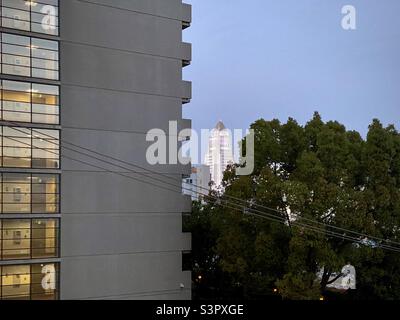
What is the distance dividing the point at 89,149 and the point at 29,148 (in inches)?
62.6

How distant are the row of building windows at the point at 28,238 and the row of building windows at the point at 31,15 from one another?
16.9 feet

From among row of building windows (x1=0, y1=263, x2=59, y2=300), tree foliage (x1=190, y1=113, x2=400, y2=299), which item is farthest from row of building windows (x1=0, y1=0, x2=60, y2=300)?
tree foliage (x1=190, y1=113, x2=400, y2=299)

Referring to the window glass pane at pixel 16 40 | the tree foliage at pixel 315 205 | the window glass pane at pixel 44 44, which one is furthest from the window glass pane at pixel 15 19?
the tree foliage at pixel 315 205

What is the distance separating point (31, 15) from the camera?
41.4 ft

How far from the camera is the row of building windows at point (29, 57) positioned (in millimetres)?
12328

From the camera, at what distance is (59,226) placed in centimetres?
1275

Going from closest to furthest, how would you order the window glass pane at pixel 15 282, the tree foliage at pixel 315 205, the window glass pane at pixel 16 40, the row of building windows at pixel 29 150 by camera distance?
the window glass pane at pixel 15 282
the row of building windows at pixel 29 150
the window glass pane at pixel 16 40
the tree foliage at pixel 315 205

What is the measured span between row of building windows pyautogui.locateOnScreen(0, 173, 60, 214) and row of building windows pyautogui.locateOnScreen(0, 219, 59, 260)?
11.6 inches

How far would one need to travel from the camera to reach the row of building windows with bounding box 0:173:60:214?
1221 centimetres

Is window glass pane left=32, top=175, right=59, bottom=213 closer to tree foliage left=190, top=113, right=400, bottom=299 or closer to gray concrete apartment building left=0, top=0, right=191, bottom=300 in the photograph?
gray concrete apartment building left=0, top=0, right=191, bottom=300

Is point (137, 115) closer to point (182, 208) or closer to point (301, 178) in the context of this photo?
point (182, 208)

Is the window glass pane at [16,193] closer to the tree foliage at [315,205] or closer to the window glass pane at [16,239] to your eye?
the window glass pane at [16,239]

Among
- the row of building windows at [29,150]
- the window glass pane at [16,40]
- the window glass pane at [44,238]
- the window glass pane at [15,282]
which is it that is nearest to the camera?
the window glass pane at [15,282]
